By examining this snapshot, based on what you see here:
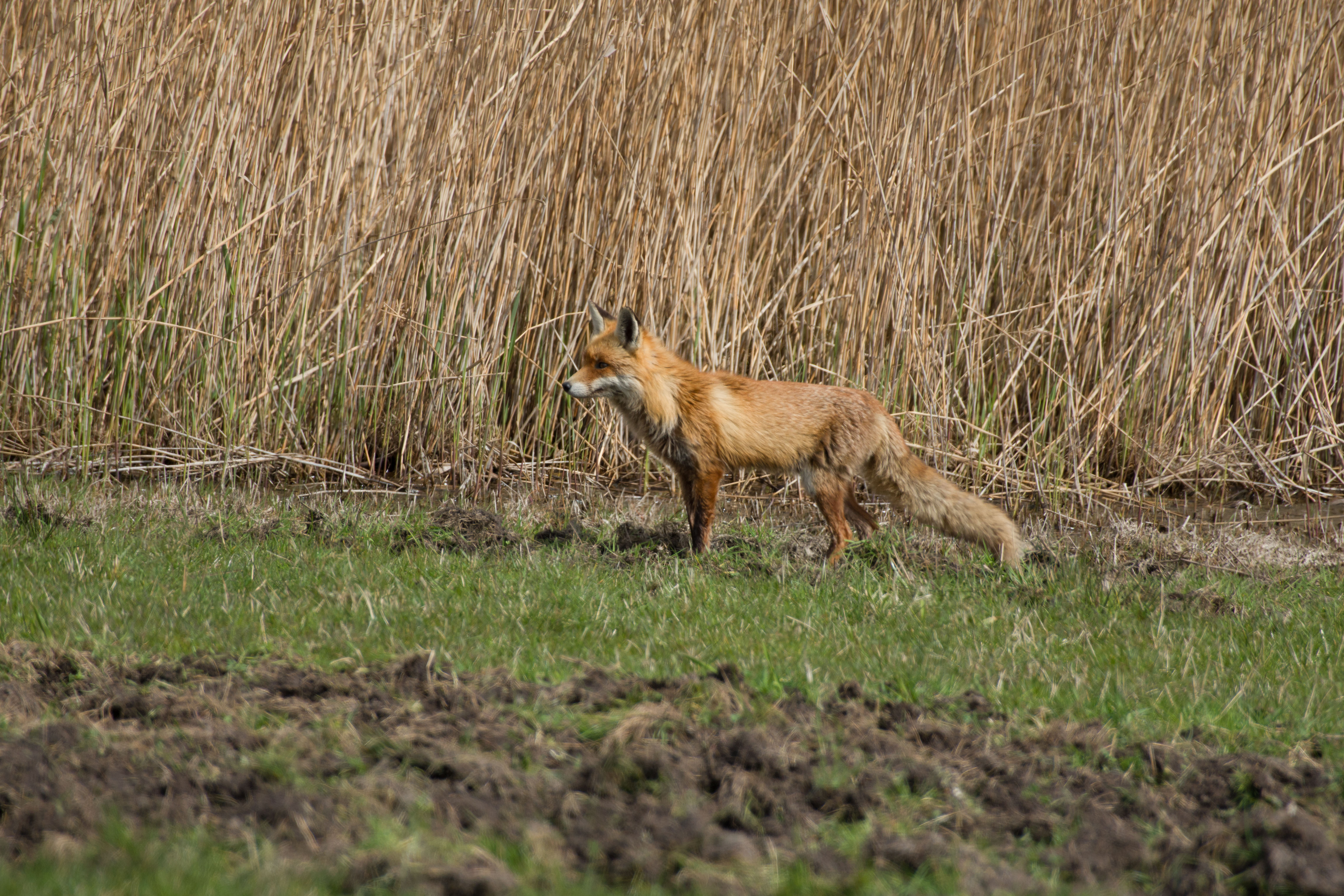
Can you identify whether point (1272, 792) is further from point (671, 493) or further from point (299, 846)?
point (671, 493)

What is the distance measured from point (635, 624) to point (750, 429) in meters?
1.90

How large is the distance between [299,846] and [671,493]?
5223 mm

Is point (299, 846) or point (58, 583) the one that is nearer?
point (299, 846)

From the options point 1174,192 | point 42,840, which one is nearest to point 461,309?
point 1174,192

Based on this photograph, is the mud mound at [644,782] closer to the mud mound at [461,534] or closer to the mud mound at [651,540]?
the mud mound at [461,534]

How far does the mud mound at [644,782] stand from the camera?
2.18 meters

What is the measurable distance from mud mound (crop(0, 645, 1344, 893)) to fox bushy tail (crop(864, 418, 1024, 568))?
7.36ft

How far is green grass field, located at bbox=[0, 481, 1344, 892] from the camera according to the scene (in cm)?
261

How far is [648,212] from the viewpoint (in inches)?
277

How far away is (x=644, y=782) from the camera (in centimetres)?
248

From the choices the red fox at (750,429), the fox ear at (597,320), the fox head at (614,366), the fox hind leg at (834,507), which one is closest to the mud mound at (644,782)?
the fox hind leg at (834,507)

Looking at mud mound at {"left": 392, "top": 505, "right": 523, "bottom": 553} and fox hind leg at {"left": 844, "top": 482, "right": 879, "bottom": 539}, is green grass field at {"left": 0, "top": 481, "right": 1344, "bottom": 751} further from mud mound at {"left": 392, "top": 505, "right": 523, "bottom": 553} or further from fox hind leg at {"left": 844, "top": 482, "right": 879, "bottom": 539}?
fox hind leg at {"left": 844, "top": 482, "right": 879, "bottom": 539}

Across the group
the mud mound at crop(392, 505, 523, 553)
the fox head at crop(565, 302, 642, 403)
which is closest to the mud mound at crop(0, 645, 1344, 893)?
the mud mound at crop(392, 505, 523, 553)

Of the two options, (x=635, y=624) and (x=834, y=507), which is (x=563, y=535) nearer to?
(x=834, y=507)
